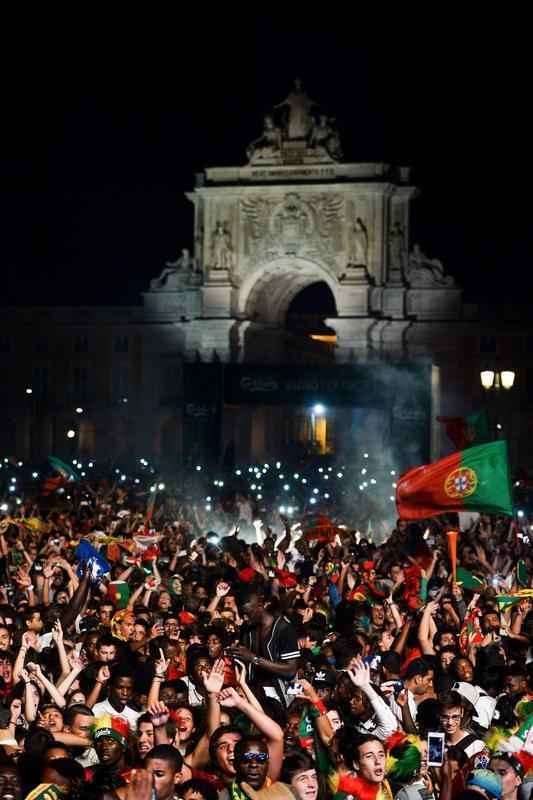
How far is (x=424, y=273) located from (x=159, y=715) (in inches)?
2291

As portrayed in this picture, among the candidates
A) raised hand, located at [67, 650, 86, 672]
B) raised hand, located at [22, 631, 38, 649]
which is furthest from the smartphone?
raised hand, located at [22, 631, 38, 649]

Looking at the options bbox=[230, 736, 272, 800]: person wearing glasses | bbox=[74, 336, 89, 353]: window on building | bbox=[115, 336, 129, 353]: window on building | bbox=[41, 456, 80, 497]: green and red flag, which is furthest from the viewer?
bbox=[74, 336, 89, 353]: window on building

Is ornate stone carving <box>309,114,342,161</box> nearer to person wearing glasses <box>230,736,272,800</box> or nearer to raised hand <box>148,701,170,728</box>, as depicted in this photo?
raised hand <box>148,701,170,728</box>

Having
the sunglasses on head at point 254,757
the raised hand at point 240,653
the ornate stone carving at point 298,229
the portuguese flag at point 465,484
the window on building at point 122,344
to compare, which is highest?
the ornate stone carving at point 298,229

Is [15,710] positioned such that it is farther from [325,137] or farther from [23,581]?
[325,137]

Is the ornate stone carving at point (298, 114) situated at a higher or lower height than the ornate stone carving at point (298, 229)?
higher

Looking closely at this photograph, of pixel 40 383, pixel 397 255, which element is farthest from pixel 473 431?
pixel 40 383

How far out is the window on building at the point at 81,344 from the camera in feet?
241

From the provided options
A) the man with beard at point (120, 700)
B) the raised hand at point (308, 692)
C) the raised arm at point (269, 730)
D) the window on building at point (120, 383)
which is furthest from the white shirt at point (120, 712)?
the window on building at point (120, 383)

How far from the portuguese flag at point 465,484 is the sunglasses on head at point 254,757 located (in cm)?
1192

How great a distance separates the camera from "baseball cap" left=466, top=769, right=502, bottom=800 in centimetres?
914

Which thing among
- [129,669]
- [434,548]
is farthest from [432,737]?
[434,548]

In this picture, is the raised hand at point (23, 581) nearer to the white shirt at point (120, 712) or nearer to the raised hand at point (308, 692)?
the white shirt at point (120, 712)

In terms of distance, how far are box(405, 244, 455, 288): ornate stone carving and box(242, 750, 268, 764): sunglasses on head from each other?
59.4 m
